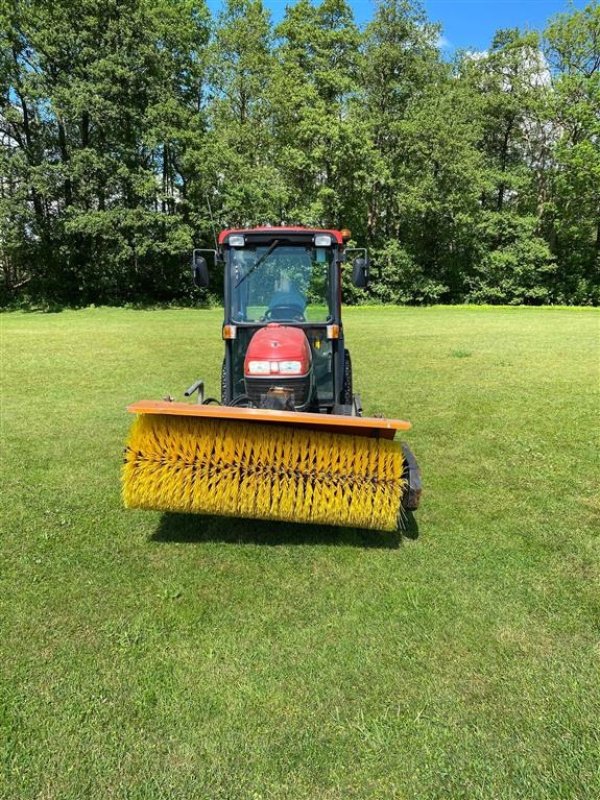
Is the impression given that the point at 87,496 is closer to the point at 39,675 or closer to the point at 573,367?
the point at 39,675

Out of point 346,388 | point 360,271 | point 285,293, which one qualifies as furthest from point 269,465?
point 360,271

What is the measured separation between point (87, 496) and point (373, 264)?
2812 centimetres

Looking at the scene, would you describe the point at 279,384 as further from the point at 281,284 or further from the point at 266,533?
the point at 281,284

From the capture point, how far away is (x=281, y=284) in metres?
5.52

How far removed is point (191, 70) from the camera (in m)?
28.1

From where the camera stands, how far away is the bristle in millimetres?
3688

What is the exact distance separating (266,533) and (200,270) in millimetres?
2686

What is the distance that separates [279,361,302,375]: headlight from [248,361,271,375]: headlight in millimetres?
105

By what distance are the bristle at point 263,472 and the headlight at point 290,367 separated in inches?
37.3

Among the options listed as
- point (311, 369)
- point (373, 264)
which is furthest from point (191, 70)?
point (311, 369)

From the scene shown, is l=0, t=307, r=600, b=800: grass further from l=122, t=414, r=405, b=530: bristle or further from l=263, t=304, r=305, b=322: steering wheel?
l=263, t=304, r=305, b=322: steering wheel

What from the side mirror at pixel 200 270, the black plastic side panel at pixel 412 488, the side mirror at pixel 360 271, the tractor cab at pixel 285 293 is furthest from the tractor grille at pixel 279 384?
the side mirror at pixel 360 271

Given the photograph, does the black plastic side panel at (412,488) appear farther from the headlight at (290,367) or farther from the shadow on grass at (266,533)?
the headlight at (290,367)

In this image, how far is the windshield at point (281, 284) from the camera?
5406mm
